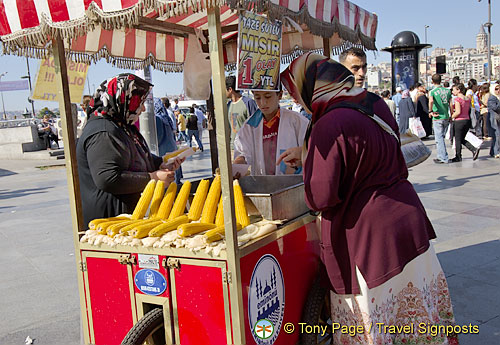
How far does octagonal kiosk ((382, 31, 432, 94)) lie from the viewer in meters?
18.2

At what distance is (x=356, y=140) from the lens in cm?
243

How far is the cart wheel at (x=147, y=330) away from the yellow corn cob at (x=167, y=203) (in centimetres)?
58

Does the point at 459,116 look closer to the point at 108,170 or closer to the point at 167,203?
the point at 167,203

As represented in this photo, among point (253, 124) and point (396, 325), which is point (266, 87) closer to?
point (253, 124)

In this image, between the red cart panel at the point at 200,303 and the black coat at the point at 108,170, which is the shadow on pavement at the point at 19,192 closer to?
the black coat at the point at 108,170

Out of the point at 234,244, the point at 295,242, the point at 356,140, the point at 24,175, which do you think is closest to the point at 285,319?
the point at 295,242

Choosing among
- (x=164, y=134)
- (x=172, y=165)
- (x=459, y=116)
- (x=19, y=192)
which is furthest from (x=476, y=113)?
(x=172, y=165)

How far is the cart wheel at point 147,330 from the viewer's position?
2561 mm

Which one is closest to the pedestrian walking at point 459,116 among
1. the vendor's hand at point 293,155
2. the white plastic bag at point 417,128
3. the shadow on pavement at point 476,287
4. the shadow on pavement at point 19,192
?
the white plastic bag at point 417,128

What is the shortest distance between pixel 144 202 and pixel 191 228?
1.70 feet

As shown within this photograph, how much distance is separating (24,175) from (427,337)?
14.1 meters

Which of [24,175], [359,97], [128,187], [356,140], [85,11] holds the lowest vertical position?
[24,175]

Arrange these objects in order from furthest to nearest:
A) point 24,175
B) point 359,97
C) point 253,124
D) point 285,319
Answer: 1. point 24,175
2. point 253,124
3. point 285,319
4. point 359,97

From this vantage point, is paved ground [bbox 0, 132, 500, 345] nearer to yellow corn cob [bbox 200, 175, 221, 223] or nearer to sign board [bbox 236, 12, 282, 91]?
yellow corn cob [bbox 200, 175, 221, 223]
